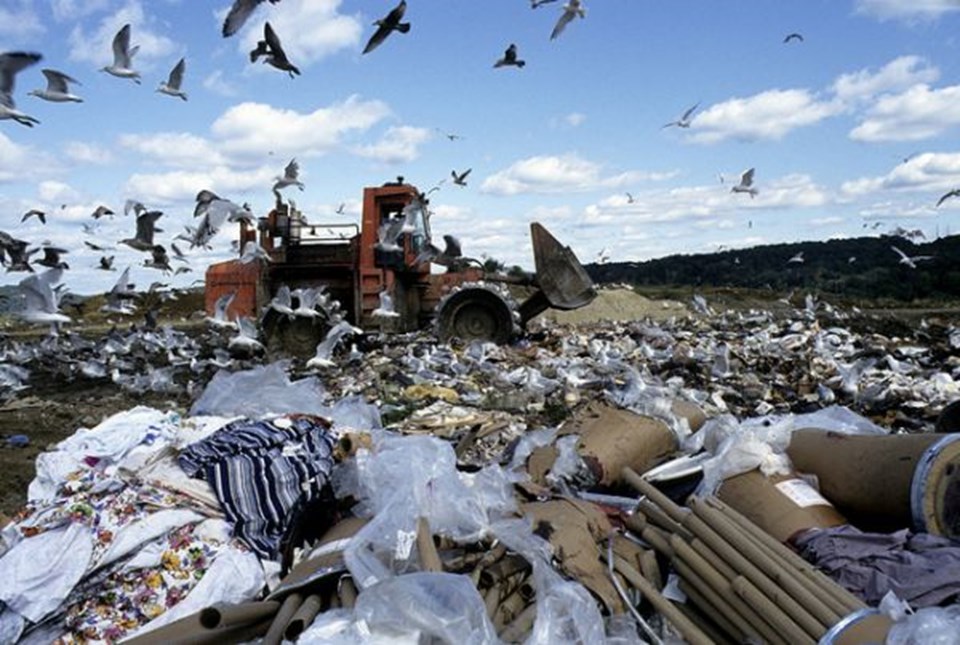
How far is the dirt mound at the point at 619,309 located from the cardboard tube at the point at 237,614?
1590cm

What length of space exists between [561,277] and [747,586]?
8.04m

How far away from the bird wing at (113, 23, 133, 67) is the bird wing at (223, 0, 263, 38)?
144 cm

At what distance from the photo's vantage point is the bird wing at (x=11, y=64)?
195 inches

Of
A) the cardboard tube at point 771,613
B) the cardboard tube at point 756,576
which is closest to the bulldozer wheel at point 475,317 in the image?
the cardboard tube at point 756,576

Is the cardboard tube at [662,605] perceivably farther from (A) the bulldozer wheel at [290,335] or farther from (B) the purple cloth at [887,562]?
(A) the bulldozer wheel at [290,335]

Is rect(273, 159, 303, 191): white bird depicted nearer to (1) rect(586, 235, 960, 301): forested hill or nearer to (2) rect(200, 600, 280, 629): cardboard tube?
(2) rect(200, 600, 280, 629): cardboard tube

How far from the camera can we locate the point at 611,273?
123 feet

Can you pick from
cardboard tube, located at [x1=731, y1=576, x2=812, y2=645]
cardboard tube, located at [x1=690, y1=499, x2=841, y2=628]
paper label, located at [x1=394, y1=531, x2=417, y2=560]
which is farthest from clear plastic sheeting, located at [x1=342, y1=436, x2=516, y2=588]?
cardboard tube, located at [x1=731, y1=576, x2=812, y2=645]

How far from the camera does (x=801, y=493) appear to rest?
2.89m

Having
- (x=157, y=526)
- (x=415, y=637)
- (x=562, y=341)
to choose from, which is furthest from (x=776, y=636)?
(x=562, y=341)

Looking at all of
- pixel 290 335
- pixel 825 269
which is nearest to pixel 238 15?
pixel 290 335

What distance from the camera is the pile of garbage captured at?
2262 millimetres

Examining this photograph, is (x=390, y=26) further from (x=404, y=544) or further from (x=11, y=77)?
(x=404, y=544)

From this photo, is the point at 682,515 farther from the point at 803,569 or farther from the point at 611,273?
the point at 611,273
